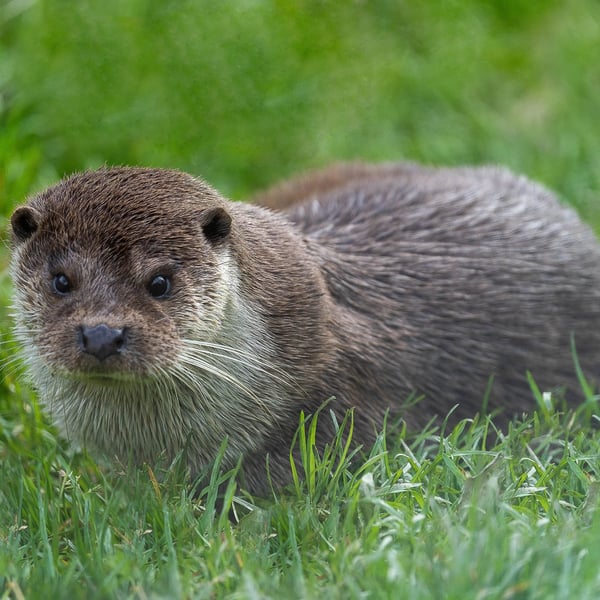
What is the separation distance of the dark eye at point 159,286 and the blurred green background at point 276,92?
2038 millimetres

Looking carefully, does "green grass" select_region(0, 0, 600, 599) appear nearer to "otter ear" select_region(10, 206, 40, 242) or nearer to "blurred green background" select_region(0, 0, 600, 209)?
"blurred green background" select_region(0, 0, 600, 209)

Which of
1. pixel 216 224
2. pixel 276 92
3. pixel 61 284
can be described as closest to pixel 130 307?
pixel 61 284

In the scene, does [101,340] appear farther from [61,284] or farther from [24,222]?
[24,222]

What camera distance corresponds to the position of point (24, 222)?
10.2 ft

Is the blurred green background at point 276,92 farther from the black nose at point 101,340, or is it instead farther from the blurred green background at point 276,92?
the black nose at point 101,340

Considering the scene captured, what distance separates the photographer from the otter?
9.73 feet

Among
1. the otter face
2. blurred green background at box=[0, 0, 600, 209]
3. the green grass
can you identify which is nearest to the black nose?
the otter face

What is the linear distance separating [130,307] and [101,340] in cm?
14

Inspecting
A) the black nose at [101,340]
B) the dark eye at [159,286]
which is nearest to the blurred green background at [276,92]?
the dark eye at [159,286]

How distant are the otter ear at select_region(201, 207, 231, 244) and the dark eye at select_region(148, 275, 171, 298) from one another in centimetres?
20

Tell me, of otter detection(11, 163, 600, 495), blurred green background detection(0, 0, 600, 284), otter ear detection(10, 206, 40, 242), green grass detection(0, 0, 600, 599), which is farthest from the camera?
blurred green background detection(0, 0, 600, 284)

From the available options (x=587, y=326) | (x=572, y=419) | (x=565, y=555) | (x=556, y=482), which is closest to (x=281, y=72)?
(x=587, y=326)

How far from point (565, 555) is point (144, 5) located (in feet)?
13.4

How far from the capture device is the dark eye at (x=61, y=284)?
2979 millimetres
